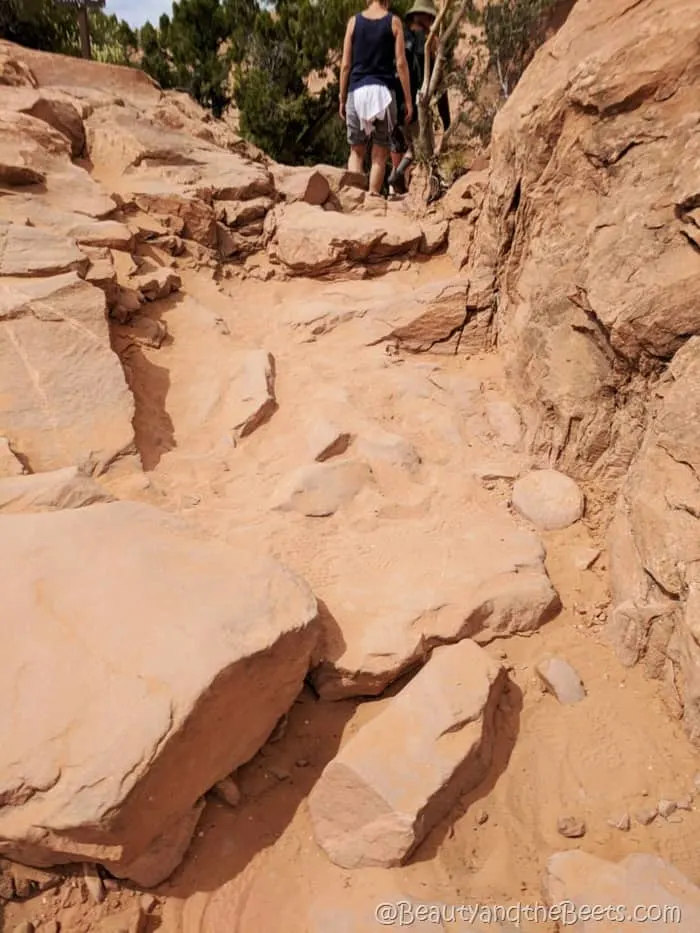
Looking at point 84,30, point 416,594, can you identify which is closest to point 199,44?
point 84,30

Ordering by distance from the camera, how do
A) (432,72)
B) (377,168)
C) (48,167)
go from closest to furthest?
(48,167) → (432,72) → (377,168)

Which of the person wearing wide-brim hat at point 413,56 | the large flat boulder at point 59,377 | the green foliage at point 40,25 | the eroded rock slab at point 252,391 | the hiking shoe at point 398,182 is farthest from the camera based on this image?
the green foliage at point 40,25

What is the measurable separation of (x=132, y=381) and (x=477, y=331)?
226 cm

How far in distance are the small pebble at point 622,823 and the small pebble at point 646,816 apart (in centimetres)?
3

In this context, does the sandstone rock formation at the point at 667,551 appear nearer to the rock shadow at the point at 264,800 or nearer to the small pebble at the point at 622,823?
the small pebble at the point at 622,823

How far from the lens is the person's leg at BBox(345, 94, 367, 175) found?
5.69 metres

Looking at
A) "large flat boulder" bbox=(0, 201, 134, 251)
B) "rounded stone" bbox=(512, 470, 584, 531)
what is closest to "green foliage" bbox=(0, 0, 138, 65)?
"large flat boulder" bbox=(0, 201, 134, 251)

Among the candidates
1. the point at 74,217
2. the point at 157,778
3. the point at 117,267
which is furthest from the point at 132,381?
the point at 157,778

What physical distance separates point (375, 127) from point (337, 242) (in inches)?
66.4

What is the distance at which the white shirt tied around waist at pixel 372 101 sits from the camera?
18.1ft

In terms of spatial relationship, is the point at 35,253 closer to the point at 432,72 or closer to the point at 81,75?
the point at 81,75

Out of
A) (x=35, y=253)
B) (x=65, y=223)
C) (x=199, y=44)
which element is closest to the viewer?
(x=35, y=253)

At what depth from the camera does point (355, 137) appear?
593 centimetres

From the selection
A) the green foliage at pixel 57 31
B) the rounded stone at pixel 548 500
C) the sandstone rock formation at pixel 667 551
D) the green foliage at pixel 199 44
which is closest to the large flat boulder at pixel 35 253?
the rounded stone at pixel 548 500
